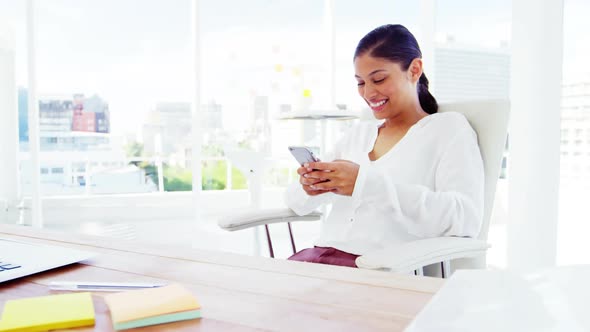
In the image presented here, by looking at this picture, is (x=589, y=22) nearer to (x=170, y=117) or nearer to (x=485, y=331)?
(x=485, y=331)

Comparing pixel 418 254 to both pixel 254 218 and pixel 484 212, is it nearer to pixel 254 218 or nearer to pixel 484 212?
pixel 484 212

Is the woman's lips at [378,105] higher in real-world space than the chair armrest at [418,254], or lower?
higher

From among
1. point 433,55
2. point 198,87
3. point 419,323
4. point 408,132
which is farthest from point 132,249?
point 198,87

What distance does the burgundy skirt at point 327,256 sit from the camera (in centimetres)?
128

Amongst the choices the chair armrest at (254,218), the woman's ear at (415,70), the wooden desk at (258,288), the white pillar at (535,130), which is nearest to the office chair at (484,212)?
the chair armrest at (254,218)

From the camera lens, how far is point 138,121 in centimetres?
455

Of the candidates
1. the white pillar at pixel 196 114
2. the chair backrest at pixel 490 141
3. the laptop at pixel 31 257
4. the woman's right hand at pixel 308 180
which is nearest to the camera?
the laptop at pixel 31 257

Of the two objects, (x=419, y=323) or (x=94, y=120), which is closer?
(x=419, y=323)

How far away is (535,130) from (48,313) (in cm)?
234

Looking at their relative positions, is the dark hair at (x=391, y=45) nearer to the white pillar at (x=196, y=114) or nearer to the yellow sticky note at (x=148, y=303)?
the yellow sticky note at (x=148, y=303)

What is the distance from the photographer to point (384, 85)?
1.42 meters

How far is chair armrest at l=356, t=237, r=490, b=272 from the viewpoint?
85cm

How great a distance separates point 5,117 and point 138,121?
3.58ft

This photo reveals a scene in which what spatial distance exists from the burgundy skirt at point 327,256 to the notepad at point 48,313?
783mm
